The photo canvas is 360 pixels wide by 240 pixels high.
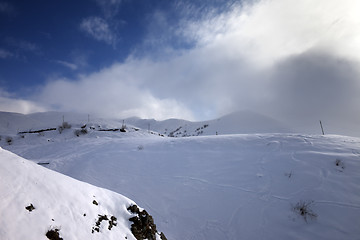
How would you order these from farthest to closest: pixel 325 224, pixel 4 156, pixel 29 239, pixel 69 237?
pixel 325 224
pixel 4 156
pixel 69 237
pixel 29 239

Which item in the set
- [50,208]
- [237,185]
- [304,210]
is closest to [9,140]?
[50,208]

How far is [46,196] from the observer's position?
272 cm

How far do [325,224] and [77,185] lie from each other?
6088 mm

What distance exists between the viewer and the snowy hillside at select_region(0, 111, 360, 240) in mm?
4734

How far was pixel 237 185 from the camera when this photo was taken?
6473 millimetres

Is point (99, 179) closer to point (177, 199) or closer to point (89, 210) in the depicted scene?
point (177, 199)

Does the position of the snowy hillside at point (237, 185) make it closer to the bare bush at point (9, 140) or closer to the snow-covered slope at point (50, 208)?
the snow-covered slope at point (50, 208)

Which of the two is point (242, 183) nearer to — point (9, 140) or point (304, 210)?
point (304, 210)

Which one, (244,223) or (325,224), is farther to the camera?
(244,223)

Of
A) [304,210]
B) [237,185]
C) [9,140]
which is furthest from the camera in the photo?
[9,140]

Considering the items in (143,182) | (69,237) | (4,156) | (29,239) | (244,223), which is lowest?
(244,223)

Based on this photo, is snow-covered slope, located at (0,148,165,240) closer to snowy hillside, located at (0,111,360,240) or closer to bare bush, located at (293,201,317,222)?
snowy hillside, located at (0,111,360,240)

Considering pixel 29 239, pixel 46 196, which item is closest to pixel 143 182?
pixel 46 196

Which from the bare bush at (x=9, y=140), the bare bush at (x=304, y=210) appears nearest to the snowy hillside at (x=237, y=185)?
the bare bush at (x=304, y=210)
